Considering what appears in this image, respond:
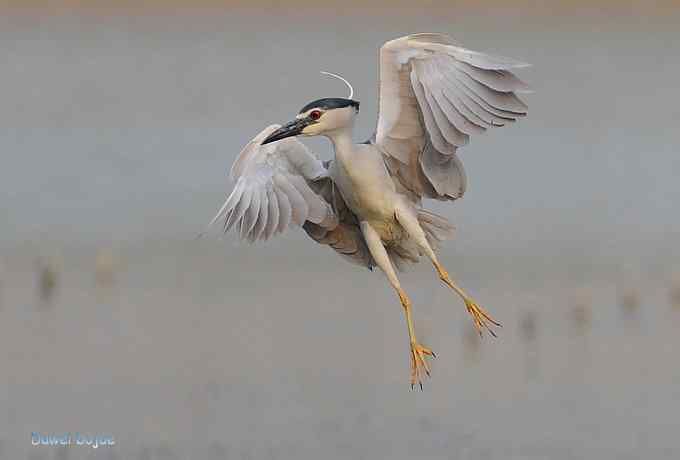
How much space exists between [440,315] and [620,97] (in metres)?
5.51

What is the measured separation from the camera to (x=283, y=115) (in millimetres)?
13328

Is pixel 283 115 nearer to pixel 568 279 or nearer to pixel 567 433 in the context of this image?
pixel 568 279

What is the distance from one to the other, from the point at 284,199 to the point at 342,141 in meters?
0.35

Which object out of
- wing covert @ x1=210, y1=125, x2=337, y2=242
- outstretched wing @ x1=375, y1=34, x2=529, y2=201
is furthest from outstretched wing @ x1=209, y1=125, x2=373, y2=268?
Answer: outstretched wing @ x1=375, y1=34, x2=529, y2=201

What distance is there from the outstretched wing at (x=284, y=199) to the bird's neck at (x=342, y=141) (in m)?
0.25

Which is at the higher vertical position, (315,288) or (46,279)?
(315,288)

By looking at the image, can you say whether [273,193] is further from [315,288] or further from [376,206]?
[315,288]

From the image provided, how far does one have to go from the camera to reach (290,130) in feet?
21.4

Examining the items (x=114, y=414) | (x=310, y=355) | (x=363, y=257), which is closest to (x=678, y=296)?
(x=310, y=355)

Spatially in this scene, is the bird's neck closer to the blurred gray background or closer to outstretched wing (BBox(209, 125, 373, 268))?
outstretched wing (BBox(209, 125, 373, 268))

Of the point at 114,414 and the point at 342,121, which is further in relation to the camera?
the point at 114,414

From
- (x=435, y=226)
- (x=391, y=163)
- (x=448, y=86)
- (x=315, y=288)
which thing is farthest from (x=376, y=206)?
(x=315, y=288)

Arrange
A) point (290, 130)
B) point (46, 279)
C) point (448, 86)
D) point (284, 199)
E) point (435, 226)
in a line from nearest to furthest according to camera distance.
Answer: point (448, 86) → point (290, 130) → point (284, 199) → point (435, 226) → point (46, 279)

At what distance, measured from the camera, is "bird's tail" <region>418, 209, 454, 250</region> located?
22.8 feet
